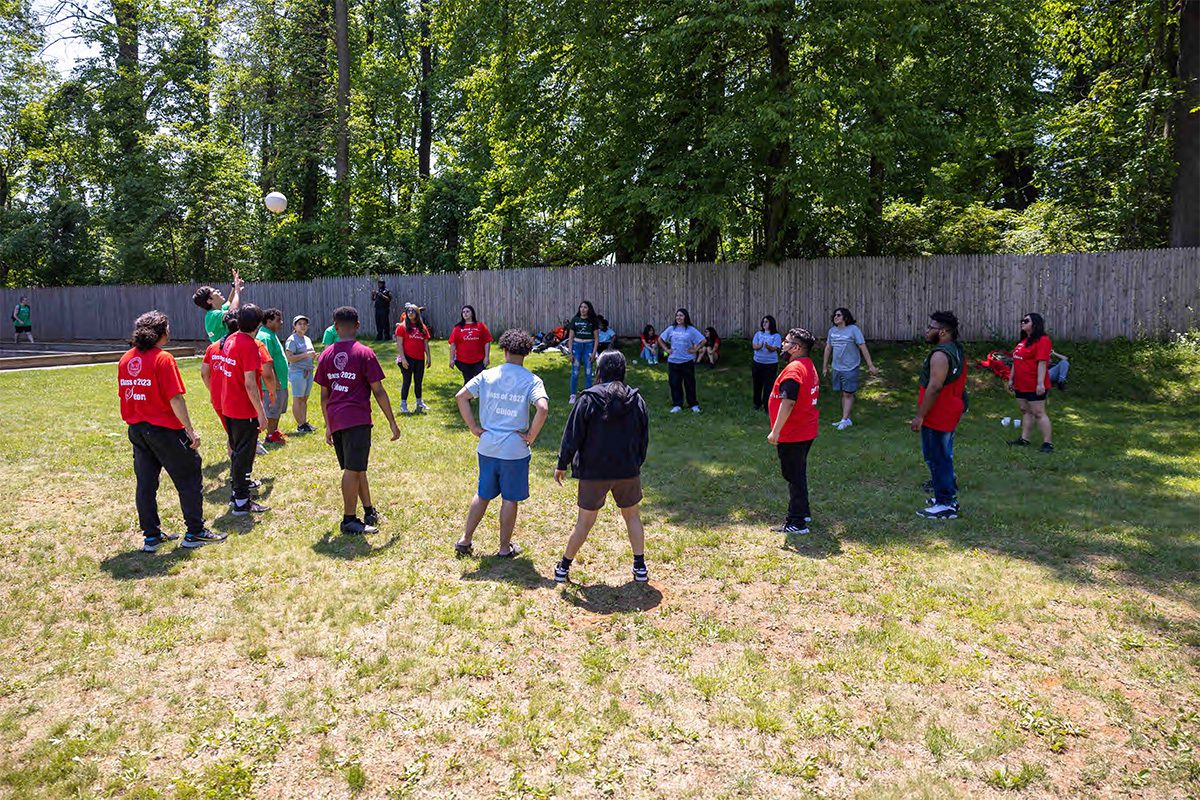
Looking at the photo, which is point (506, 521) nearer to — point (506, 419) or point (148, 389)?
point (506, 419)

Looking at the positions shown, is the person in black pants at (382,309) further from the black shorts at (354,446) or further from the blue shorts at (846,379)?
the black shorts at (354,446)

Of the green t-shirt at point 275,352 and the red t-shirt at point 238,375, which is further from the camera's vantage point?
the green t-shirt at point 275,352

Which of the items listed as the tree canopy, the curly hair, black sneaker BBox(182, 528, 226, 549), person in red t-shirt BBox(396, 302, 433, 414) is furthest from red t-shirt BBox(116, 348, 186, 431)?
the tree canopy

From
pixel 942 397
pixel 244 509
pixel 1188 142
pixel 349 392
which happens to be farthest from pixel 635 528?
→ pixel 1188 142

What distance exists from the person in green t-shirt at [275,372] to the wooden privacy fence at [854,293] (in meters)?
11.0

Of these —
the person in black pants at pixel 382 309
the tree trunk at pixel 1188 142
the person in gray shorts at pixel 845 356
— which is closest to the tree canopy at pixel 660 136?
the tree trunk at pixel 1188 142

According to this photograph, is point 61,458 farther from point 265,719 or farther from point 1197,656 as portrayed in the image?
point 1197,656

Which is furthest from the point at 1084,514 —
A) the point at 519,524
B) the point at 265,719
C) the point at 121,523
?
the point at 121,523

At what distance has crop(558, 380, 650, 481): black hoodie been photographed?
17.9 ft

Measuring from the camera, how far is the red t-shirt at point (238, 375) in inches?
281

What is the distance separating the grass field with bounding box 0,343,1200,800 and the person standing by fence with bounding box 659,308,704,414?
413 centimetres

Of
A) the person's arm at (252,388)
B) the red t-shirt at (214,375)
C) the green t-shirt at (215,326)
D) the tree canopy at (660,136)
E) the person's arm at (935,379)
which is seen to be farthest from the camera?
the tree canopy at (660,136)

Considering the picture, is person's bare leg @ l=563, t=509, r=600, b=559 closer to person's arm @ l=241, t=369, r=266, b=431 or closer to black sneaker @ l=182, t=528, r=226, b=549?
black sneaker @ l=182, t=528, r=226, b=549

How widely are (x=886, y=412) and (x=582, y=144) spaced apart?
29.0 ft
